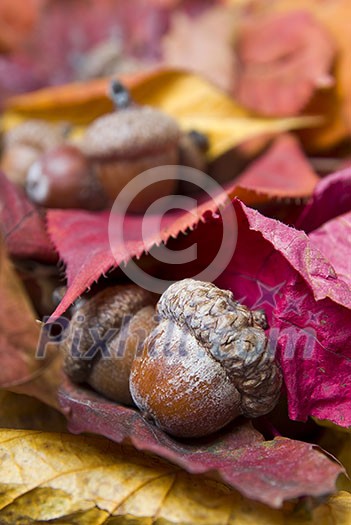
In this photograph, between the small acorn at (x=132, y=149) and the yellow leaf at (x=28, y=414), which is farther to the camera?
the small acorn at (x=132, y=149)

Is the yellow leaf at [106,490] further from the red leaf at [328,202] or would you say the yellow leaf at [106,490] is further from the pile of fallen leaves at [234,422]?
the red leaf at [328,202]

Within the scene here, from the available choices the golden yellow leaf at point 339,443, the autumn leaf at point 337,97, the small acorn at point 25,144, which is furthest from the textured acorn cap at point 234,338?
the autumn leaf at point 337,97

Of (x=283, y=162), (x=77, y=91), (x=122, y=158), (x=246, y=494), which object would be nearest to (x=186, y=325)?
(x=246, y=494)

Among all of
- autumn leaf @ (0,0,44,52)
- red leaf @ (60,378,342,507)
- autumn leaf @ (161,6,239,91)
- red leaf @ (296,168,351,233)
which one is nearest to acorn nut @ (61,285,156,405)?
red leaf @ (60,378,342,507)

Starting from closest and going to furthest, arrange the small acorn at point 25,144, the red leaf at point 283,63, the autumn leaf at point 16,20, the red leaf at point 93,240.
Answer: the red leaf at point 93,240, the small acorn at point 25,144, the red leaf at point 283,63, the autumn leaf at point 16,20

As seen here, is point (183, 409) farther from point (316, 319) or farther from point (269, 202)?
point (269, 202)

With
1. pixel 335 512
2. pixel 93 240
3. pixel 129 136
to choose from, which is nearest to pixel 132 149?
pixel 129 136
